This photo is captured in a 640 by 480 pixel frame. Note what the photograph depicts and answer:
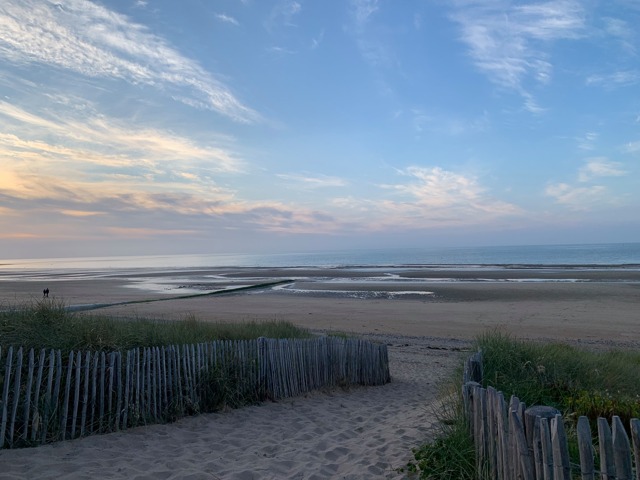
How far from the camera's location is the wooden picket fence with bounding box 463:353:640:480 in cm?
265

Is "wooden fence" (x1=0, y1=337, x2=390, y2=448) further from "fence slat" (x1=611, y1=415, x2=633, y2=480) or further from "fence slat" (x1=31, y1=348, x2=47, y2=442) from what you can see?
"fence slat" (x1=611, y1=415, x2=633, y2=480)

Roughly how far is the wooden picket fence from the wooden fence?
4072 mm

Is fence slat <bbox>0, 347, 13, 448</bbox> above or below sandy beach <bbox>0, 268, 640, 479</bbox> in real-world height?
above

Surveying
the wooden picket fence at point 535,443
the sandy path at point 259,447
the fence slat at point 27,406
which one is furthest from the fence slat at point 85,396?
the wooden picket fence at point 535,443

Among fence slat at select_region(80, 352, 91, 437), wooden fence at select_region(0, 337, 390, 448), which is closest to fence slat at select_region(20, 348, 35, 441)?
wooden fence at select_region(0, 337, 390, 448)

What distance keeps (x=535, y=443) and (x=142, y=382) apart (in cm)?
526

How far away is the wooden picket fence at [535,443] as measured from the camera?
265 centimetres

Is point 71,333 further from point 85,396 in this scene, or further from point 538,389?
point 538,389

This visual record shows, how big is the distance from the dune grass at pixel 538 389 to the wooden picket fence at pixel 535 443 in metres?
0.32

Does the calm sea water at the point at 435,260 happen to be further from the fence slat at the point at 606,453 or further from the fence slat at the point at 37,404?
the fence slat at the point at 37,404

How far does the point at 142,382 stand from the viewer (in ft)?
21.8

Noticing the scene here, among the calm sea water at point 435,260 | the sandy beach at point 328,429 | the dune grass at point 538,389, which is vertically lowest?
the sandy beach at point 328,429

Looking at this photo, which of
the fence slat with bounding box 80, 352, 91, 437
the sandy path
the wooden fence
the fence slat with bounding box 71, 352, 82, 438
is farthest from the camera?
the fence slat with bounding box 80, 352, 91, 437

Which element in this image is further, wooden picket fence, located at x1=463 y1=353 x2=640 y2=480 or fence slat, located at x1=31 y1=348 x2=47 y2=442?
fence slat, located at x1=31 y1=348 x2=47 y2=442
